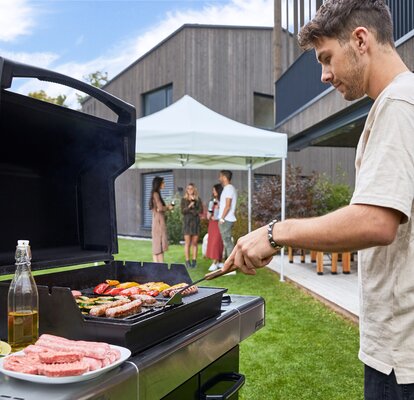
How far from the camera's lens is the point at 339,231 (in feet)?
3.76

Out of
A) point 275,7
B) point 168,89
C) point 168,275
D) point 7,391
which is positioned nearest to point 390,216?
point 7,391

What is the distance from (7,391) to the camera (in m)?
1.05

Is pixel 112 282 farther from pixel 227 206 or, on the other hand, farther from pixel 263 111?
pixel 263 111

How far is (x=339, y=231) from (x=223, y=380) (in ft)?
3.10

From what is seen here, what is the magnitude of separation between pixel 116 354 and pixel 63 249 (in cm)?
93

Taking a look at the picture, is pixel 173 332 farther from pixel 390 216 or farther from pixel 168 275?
pixel 390 216

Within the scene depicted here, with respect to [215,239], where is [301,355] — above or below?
below

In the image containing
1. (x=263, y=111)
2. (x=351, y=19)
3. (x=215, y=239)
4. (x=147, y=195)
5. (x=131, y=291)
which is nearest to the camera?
(x=351, y=19)

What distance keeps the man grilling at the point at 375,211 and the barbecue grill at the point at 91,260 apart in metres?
0.31

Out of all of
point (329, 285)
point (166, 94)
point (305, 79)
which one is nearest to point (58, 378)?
point (329, 285)

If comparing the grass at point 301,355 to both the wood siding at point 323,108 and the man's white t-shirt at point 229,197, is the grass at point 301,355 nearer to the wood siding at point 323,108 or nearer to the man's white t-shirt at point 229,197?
Result: the man's white t-shirt at point 229,197

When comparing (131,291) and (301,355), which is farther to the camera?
(301,355)

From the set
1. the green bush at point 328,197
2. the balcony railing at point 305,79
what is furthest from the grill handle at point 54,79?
the green bush at point 328,197

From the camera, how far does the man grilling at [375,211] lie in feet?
3.69
